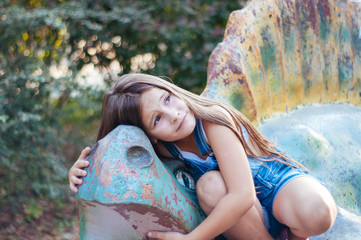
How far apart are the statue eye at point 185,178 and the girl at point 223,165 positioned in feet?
0.16

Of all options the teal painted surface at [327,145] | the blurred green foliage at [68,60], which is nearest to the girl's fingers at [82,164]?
the teal painted surface at [327,145]

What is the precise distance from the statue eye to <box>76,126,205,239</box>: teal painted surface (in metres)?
0.13

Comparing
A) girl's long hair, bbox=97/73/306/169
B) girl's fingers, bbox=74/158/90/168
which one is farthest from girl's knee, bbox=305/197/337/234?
girl's fingers, bbox=74/158/90/168

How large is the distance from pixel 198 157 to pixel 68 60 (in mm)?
2583

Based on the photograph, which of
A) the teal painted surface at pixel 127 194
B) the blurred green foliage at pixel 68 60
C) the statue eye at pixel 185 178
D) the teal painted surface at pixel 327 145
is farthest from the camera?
the blurred green foliage at pixel 68 60

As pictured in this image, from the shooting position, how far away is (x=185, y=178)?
4.37 feet

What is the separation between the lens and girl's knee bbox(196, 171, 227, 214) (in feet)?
4.07

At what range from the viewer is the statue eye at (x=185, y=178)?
51.5 inches

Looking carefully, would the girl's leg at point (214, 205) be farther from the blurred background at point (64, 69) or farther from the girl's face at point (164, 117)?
the blurred background at point (64, 69)

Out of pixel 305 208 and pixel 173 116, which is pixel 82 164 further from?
pixel 305 208

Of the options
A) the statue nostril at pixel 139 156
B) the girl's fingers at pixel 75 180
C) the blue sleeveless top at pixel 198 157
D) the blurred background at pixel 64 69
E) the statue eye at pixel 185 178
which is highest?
the statue nostril at pixel 139 156

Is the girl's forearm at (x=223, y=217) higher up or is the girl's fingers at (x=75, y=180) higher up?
the girl's fingers at (x=75, y=180)

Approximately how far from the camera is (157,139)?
4.57 ft

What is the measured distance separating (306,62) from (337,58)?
165 mm
